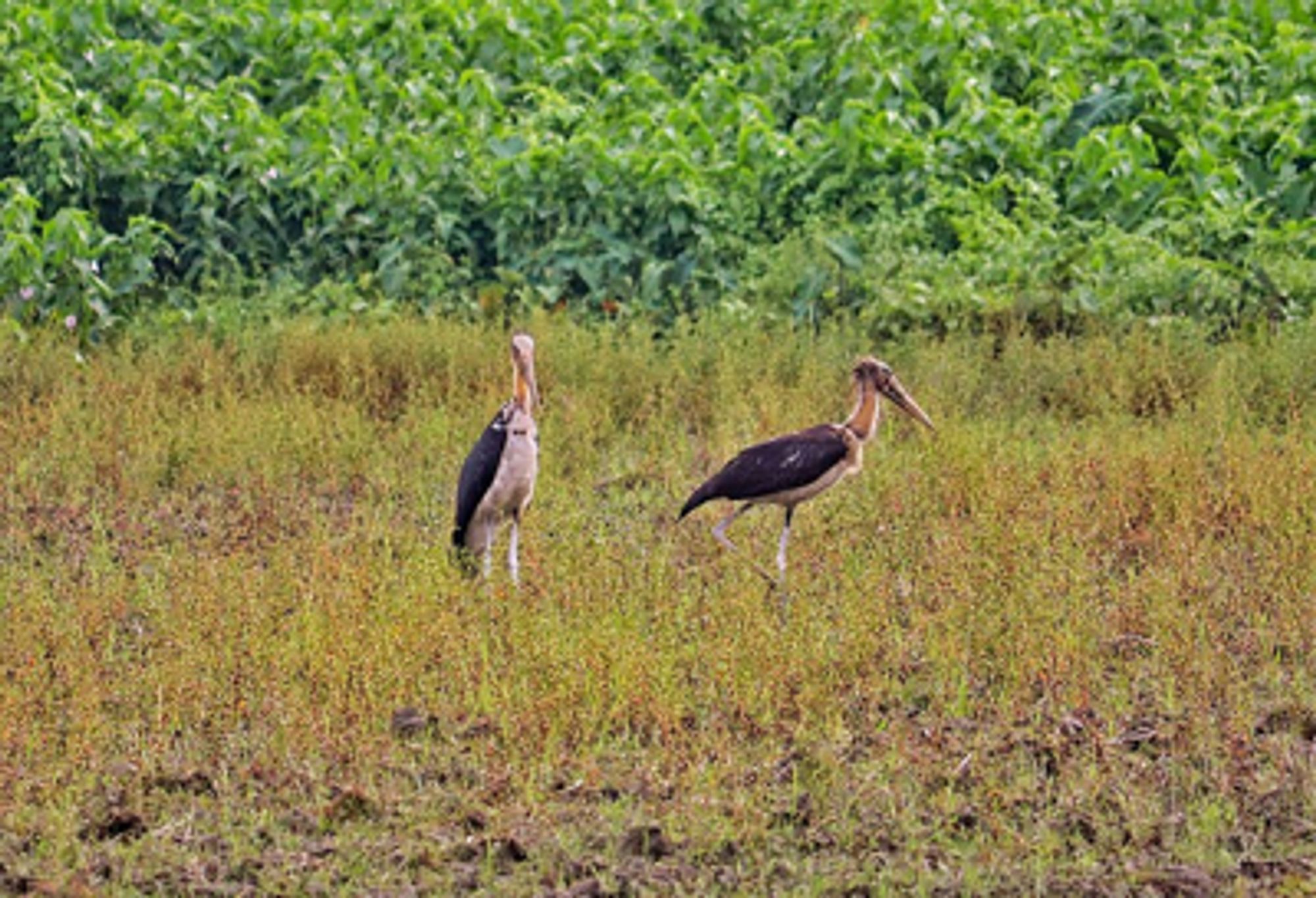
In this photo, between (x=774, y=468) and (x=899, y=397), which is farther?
(x=899, y=397)

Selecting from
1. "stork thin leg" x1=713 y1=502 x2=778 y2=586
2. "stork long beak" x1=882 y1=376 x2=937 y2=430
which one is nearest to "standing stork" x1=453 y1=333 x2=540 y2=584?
"stork thin leg" x1=713 y1=502 x2=778 y2=586

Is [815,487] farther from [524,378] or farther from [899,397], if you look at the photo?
[524,378]

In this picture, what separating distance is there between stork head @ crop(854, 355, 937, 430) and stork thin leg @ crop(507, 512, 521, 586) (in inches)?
62.6

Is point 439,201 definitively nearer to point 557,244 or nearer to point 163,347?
point 557,244

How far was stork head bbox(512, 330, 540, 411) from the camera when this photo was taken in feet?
31.8

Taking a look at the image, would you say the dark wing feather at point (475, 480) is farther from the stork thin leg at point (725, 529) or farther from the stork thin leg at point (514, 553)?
the stork thin leg at point (725, 529)

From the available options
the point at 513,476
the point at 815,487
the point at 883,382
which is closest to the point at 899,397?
the point at 883,382

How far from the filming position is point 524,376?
9734mm

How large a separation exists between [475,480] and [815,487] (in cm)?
136

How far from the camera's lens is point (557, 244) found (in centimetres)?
1359

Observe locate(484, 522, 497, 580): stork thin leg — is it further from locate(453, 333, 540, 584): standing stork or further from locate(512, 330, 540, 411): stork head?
locate(512, 330, 540, 411): stork head

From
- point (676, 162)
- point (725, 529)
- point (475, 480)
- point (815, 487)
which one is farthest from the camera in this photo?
point (676, 162)

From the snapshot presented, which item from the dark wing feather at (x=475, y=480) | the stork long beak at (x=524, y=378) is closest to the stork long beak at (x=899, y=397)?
the stork long beak at (x=524, y=378)

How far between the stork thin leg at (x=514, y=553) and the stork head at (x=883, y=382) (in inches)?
62.6
